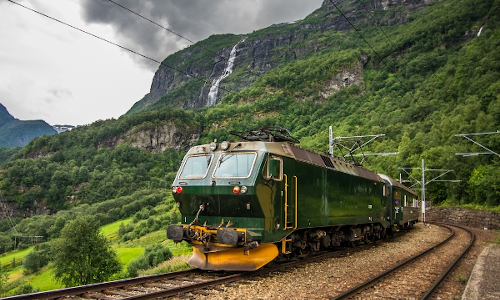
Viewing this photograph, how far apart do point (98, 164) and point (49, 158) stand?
28.5 metres

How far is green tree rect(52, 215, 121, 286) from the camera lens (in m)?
36.0

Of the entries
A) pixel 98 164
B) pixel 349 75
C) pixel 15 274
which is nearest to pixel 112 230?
pixel 15 274

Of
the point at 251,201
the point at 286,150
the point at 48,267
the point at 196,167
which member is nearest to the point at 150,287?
the point at 251,201

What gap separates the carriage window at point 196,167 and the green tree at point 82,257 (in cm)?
2827

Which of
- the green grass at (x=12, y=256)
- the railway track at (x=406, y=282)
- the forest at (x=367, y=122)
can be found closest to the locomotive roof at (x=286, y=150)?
the railway track at (x=406, y=282)

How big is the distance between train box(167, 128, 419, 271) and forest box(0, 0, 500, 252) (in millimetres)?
33355

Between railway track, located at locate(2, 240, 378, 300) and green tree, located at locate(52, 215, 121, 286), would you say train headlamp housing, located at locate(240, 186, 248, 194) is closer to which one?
railway track, located at locate(2, 240, 378, 300)

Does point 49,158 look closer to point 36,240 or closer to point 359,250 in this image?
point 36,240

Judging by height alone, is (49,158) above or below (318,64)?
below

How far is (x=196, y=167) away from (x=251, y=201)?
2388 mm

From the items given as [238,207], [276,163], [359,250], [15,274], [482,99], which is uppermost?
[482,99]

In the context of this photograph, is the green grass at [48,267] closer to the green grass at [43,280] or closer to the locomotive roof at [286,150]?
the green grass at [43,280]

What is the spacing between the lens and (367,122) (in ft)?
350

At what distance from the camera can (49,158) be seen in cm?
18925
